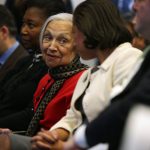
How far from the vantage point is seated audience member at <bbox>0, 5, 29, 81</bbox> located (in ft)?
12.0

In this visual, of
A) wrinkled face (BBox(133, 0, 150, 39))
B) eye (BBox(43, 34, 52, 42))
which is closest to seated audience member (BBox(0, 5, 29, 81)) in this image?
eye (BBox(43, 34, 52, 42))

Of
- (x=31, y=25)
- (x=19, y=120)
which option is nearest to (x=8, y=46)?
(x=31, y=25)

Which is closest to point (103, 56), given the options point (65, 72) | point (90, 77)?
point (90, 77)

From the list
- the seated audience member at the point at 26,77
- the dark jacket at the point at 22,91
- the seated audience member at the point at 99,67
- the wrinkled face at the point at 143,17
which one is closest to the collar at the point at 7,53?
the seated audience member at the point at 26,77

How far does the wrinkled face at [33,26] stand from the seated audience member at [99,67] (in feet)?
3.51

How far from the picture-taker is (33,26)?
3.49 meters

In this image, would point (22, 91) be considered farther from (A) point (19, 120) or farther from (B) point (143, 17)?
(B) point (143, 17)

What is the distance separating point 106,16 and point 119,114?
1046 mm

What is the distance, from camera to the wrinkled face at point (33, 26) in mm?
3449

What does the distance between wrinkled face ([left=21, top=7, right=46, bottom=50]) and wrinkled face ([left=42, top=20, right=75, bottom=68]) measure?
1.98 feet

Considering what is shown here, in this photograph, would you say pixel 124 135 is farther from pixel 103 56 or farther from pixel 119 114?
pixel 103 56

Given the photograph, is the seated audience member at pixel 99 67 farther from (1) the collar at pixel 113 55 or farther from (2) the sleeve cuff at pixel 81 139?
(2) the sleeve cuff at pixel 81 139

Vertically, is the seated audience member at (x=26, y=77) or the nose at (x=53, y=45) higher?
the nose at (x=53, y=45)

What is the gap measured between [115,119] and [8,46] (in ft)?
8.24
